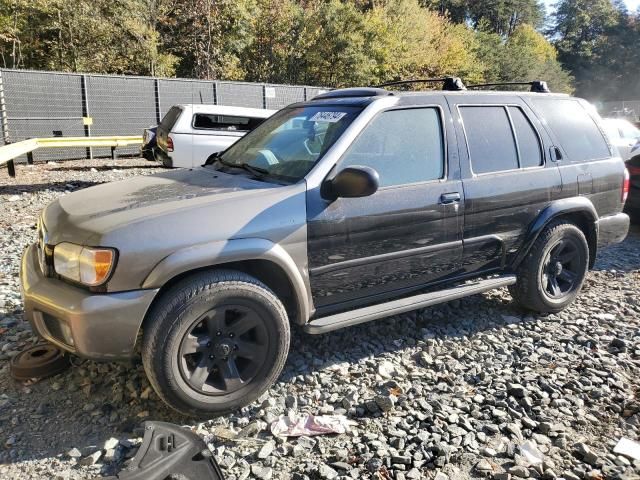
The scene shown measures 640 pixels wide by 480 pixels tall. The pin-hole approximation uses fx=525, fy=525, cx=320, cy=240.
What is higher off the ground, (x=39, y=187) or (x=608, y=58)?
(x=608, y=58)

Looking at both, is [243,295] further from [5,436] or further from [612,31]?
[612,31]

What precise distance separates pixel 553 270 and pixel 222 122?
29.3 ft

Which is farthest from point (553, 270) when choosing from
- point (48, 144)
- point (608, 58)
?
point (608, 58)

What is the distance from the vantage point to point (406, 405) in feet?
10.5

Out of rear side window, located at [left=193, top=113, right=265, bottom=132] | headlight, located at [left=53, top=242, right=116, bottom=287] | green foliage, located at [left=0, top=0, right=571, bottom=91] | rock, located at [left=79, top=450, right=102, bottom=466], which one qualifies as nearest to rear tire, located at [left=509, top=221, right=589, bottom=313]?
headlight, located at [left=53, top=242, right=116, bottom=287]

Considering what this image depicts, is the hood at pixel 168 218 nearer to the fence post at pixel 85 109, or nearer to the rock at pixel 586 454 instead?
the rock at pixel 586 454

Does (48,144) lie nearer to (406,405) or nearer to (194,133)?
(194,133)

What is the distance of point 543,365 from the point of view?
3.74 meters

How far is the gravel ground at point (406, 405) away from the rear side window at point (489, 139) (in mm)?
1343

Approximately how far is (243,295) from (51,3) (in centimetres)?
1846

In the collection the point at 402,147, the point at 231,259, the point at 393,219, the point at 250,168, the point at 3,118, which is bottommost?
the point at 231,259

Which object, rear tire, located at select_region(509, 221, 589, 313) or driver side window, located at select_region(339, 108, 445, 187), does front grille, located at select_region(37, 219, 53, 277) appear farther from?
rear tire, located at select_region(509, 221, 589, 313)

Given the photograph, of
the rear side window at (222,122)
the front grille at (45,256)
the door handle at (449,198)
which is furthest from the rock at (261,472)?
the rear side window at (222,122)

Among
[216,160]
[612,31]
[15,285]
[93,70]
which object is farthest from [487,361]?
[612,31]
